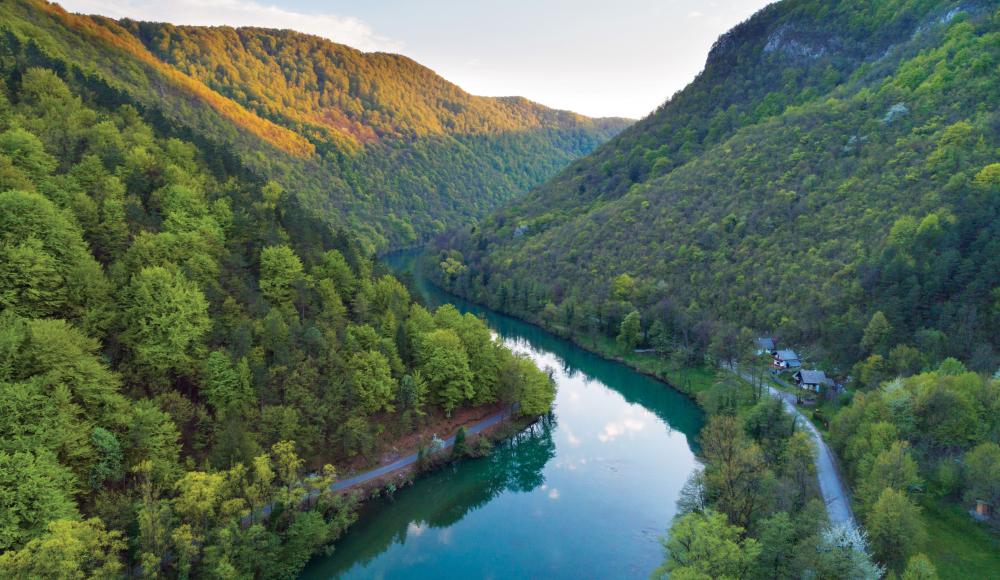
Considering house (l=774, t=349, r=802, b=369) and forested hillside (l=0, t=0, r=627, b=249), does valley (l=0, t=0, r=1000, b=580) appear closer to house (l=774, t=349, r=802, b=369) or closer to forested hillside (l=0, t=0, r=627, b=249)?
house (l=774, t=349, r=802, b=369)

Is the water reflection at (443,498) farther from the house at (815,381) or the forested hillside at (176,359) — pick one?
the house at (815,381)

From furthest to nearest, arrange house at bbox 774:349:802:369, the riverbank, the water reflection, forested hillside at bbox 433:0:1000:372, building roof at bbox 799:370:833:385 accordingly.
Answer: house at bbox 774:349:802:369 → building roof at bbox 799:370:833:385 → forested hillside at bbox 433:0:1000:372 → the riverbank → the water reflection

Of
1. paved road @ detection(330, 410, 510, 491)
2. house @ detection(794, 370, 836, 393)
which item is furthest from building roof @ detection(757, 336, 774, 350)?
paved road @ detection(330, 410, 510, 491)

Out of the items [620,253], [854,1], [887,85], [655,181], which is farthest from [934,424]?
[854,1]

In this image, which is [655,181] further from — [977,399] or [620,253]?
[977,399]

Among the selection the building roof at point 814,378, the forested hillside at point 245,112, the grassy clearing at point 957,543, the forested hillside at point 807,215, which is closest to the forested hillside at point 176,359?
the forested hillside at point 245,112

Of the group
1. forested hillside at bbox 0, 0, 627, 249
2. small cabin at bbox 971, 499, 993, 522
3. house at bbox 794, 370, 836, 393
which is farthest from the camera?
forested hillside at bbox 0, 0, 627, 249
